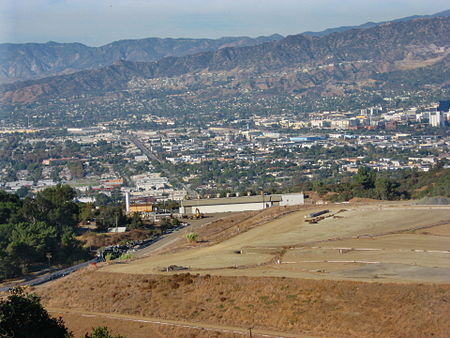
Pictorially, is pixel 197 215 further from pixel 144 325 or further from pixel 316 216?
pixel 144 325

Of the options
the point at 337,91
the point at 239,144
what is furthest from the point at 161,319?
the point at 337,91

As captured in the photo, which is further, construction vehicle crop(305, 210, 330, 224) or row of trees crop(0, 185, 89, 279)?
A: construction vehicle crop(305, 210, 330, 224)

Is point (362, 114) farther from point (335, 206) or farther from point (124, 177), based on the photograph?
point (335, 206)

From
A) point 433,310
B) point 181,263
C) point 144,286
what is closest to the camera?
point 433,310

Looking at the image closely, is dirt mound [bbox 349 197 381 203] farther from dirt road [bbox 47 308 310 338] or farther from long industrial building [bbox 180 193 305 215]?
dirt road [bbox 47 308 310 338]

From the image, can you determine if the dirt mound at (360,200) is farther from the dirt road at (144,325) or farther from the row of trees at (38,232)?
the dirt road at (144,325)

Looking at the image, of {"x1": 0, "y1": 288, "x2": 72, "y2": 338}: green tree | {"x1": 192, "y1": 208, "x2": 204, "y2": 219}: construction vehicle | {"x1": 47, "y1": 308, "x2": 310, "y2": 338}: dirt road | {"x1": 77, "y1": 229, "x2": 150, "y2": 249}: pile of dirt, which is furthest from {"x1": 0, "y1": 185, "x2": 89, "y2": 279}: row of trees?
{"x1": 0, "y1": 288, "x2": 72, "y2": 338}: green tree
